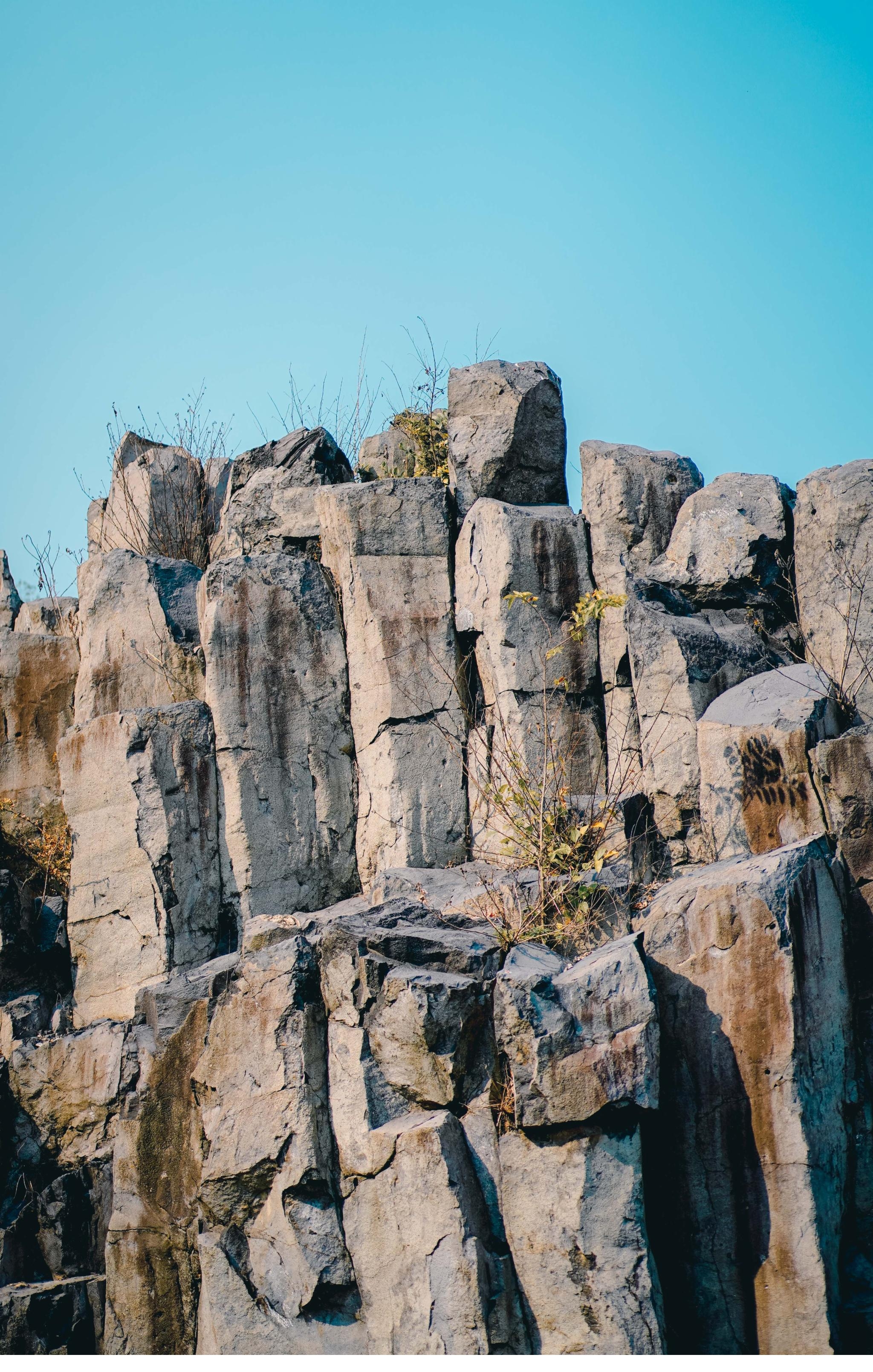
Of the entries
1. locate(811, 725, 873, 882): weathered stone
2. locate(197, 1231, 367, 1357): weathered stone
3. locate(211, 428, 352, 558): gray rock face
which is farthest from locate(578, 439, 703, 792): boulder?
locate(197, 1231, 367, 1357): weathered stone

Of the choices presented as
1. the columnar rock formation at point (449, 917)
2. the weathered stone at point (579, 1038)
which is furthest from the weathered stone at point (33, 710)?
the weathered stone at point (579, 1038)

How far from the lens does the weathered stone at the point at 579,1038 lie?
6.57 m

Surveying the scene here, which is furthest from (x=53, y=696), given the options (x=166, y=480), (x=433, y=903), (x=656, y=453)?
(x=656, y=453)

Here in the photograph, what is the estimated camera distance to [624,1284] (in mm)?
6445

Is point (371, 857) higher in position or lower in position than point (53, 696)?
lower

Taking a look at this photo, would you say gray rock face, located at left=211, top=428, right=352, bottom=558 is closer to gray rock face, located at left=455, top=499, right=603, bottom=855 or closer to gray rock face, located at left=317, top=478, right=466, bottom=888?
gray rock face, located at left=317, top=478, right=466, bottom=888

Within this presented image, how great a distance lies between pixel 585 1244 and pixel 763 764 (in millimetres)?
3120

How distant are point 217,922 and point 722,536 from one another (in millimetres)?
4748

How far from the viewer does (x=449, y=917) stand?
7914 mm

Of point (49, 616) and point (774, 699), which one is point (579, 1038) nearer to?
point (774, 699)

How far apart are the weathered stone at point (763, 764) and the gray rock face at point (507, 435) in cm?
286

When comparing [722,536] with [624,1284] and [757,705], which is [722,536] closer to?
[757,705]

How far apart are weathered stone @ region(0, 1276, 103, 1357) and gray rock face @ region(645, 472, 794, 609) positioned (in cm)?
632

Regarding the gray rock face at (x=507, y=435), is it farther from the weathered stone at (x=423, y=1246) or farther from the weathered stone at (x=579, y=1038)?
the weathered stone at (x=423, y=1246)
